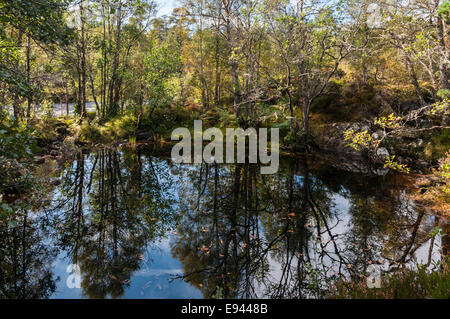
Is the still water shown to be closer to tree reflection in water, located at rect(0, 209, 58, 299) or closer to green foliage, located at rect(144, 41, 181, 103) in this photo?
tree reflection in water, located at rect(0, 209, 58, 299)

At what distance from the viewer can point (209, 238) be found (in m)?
5.46

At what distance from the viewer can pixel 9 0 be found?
393 cm

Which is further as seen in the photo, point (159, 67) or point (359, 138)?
point (159, 67)

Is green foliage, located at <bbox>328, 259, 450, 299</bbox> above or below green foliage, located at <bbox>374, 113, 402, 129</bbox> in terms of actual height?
below

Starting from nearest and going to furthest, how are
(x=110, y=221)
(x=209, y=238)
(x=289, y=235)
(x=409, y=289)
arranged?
(x=409, y=289) → (x=209, y=238) → (x=289, y=235) → (x=110, y=221)

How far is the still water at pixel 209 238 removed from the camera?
4023 mm

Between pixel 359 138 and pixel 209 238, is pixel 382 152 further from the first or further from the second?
pixel 209 238

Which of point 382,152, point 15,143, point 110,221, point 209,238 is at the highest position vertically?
point 382,152

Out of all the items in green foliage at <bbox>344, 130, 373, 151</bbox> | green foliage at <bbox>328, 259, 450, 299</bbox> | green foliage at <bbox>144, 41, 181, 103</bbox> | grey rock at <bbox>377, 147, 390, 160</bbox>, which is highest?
green foliage at <bbox>144, 41, 181, 103</bbox>

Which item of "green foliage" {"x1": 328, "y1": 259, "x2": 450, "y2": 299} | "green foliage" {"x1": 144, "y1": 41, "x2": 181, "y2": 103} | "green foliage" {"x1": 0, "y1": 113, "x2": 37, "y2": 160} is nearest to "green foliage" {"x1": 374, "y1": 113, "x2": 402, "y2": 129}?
"green foliage" {"x1": 328, "y1": 259, "x2": 450, "y2": 299}

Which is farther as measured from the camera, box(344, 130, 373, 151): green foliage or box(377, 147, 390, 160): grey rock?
box(377, 147, 390, 160): grey rock

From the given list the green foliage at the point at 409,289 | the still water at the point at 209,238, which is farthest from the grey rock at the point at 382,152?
the green foliage at the point at 409,289

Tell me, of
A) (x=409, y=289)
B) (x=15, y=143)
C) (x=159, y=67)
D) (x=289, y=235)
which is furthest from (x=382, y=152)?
(x=159, y=67)

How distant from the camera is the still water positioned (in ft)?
13.2
